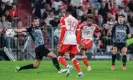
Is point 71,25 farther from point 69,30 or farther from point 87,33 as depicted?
point 87,33

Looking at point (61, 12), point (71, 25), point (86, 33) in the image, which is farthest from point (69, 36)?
point (61, 12)

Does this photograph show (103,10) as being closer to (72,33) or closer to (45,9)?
(45,9)

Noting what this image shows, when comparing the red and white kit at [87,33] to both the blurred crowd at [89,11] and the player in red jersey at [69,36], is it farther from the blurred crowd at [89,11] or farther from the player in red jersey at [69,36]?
the blurred crowd at [89,11]

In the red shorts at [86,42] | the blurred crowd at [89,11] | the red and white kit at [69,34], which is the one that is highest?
the red and white kit at [69,34]

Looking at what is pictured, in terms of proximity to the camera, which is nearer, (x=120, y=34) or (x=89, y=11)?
(x=120, y=34)

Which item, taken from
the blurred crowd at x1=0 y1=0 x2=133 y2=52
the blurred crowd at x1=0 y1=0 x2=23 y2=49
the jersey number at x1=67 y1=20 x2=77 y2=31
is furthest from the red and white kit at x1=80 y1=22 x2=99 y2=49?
the blurred crowd at x1=0 y1=0 x2=133 y2=52

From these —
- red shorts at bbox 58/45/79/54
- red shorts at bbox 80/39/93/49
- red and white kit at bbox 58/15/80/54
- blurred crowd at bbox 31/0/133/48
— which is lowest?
blurred crowd at bbox 31/0/133/48

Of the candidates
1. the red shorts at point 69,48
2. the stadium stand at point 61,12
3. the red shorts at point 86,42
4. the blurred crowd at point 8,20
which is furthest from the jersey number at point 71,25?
the stadium stand at point 61,12

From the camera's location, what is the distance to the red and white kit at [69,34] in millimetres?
19453

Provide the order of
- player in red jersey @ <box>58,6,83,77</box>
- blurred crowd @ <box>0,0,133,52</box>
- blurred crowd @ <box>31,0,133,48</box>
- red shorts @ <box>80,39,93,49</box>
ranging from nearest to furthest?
player in red jersey @ <box>58,6,83,77</box>, red shorts @ <box>80,39,93,49</box>, blurred crowd @ <box>0,0,133,52</box>, blurred crowd @ <box>31,0,133,48</box>

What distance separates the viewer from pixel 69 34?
19.7m

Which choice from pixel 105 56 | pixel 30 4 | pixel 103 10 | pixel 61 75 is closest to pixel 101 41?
pixel 105 56

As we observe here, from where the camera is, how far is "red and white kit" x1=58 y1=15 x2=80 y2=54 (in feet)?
63.8

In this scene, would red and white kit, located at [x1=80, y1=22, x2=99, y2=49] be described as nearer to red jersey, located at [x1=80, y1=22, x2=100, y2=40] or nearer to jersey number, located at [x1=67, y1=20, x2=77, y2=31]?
red jersey, located at [x1=80, y1=22, x2=100, y2=40]
